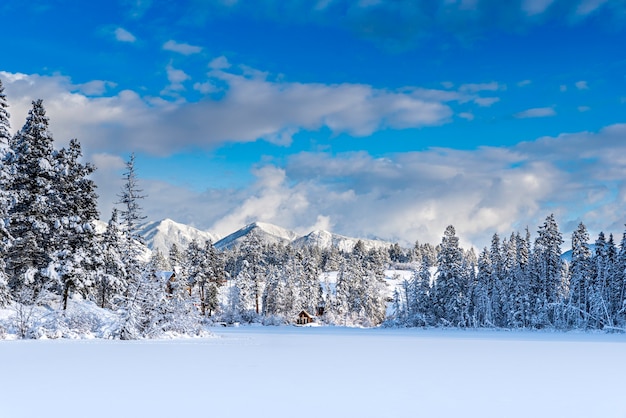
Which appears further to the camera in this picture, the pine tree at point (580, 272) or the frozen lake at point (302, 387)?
the pine tree at point (580, 272)

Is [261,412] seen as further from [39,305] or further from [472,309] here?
[472,309]

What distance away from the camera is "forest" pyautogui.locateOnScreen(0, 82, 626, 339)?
99.9 ft

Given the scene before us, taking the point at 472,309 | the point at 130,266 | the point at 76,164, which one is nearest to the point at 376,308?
the point at 472,309

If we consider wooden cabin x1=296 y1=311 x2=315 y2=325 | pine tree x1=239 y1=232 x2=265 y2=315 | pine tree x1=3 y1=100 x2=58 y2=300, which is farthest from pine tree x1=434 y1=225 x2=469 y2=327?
pine tree x1=3 y1=100 x2=58 y2=300

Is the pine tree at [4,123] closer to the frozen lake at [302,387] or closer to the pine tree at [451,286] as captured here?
the frozen lake at [302,387]

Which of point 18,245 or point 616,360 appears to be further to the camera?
point 18,245

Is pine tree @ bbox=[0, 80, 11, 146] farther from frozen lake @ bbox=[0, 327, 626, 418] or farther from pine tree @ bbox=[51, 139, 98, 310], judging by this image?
frozen lake @ bbox=[0, 327, 626, 418]

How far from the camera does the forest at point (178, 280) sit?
3045 cm

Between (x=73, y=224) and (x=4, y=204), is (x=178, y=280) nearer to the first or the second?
(x=73, y=224)

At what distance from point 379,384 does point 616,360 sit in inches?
454

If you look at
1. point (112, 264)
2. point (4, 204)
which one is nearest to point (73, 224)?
point (4, 204)

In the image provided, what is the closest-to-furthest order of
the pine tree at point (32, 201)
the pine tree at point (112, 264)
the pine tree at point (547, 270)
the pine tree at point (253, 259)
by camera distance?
1. the pine tree at point (32, 201)
2. the pine tree at point (112, 264)
3. the pine tree at point (547, 270)
4. the pine tree at point (253, 259)

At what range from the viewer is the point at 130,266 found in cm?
4419

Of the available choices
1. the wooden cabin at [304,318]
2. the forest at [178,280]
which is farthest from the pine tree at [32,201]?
the wooden cabin at [304,318]
